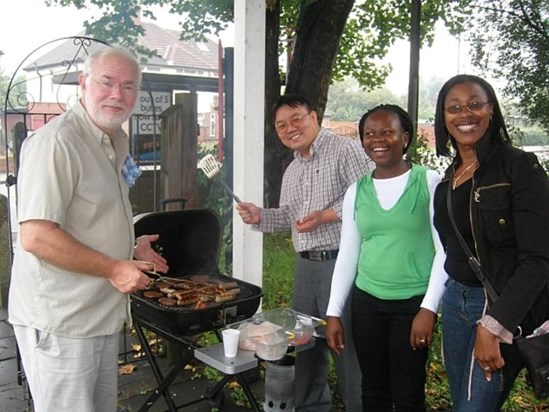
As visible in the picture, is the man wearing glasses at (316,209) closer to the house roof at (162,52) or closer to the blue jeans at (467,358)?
the blue jeans at (467,358)

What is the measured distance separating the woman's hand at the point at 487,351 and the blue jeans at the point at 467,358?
5 centimetres

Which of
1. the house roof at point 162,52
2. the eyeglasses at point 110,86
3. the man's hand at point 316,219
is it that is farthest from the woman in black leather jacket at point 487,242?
the house roof at point 162,52

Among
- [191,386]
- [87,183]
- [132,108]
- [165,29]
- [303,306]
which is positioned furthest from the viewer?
[165,29]

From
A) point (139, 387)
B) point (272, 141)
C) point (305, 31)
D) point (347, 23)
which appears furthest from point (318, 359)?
point (347, 23)

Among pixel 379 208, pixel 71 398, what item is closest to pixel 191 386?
pixel 71 398

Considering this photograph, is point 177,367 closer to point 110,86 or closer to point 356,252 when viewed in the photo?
point 356,252

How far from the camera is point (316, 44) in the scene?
7.05 metres

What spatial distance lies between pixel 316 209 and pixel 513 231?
4.26 ft

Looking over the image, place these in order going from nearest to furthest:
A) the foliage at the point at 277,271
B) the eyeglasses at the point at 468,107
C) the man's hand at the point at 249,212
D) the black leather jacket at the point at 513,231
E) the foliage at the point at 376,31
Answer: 1. the black leather jacket at the point at 513,231
2. the eyeglasses at the point at 468,107
3. the man's hand at the point at 249,212
4. the foliage at the point at 277,271
5. the foliage at the point at 376,31

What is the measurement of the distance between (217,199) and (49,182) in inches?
87.5

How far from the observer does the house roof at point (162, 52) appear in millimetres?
4297

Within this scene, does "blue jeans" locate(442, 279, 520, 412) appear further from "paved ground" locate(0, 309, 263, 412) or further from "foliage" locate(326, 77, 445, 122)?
"foliage" locate(326, 77, 445, 122)

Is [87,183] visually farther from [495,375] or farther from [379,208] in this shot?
[495,375]

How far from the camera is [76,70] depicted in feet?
14.0
